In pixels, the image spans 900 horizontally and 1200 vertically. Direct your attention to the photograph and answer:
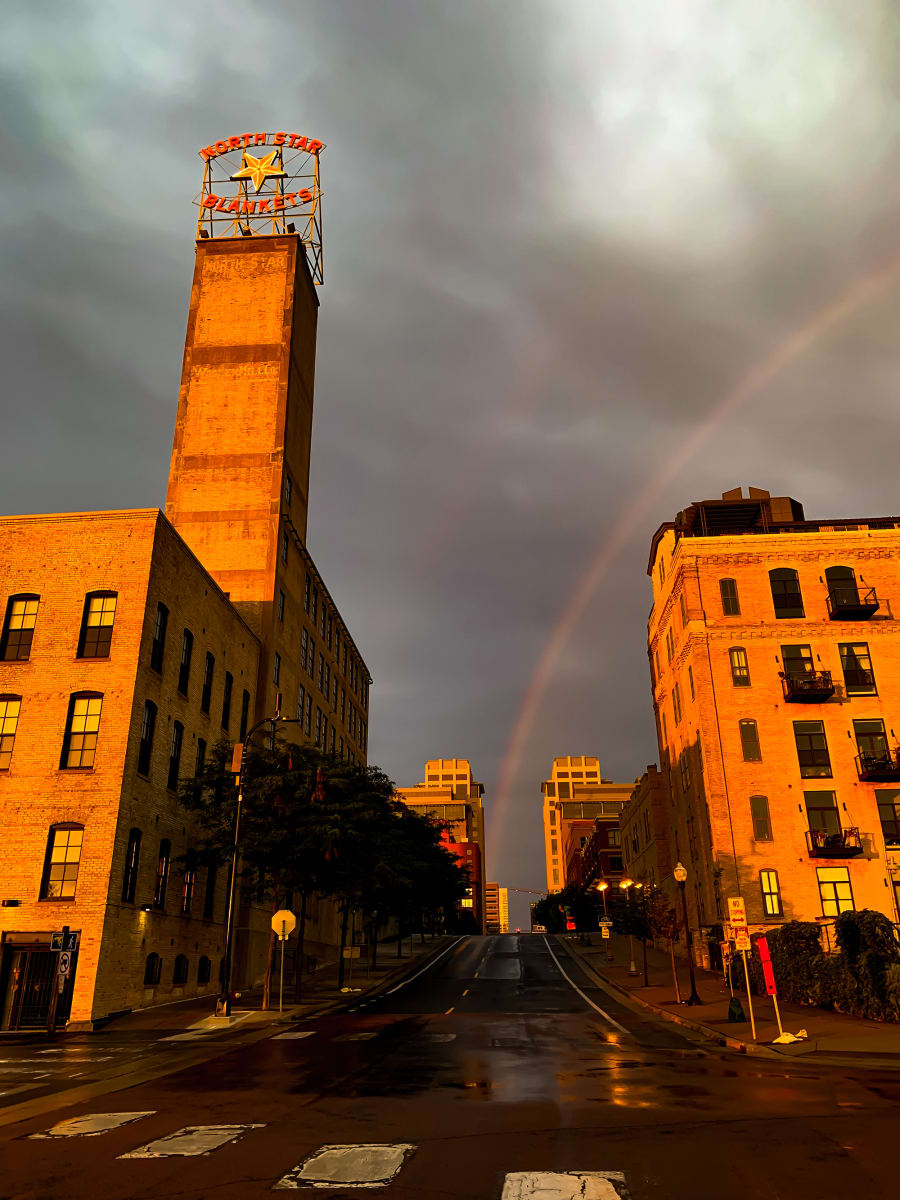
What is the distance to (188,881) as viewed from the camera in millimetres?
37750

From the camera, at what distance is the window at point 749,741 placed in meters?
46.4

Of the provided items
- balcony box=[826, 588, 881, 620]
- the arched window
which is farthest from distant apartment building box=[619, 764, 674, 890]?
the arched window

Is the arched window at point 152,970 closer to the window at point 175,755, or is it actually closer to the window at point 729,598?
the window at point 175,755

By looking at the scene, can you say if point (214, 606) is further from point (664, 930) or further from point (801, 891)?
point (801, 891)

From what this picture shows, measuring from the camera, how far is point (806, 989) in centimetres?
2884

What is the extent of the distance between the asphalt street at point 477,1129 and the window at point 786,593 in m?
32.7

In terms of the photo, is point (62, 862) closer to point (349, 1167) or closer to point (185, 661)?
point (185, 661)

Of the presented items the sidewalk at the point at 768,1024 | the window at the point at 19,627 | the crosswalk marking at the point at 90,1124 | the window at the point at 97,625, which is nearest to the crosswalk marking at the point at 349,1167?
the crosswalk marking at the point at 90,1124

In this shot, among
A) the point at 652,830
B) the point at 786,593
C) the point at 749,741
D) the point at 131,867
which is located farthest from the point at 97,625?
the point at 652,830

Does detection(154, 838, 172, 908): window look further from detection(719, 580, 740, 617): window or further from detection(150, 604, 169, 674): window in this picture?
detection(719, 580, 740, 617): window

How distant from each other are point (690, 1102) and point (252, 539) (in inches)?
1751

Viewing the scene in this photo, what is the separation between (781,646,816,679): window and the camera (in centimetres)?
4819

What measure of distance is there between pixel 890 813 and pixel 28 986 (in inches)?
1544

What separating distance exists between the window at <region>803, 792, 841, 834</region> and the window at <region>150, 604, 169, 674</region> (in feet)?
105
